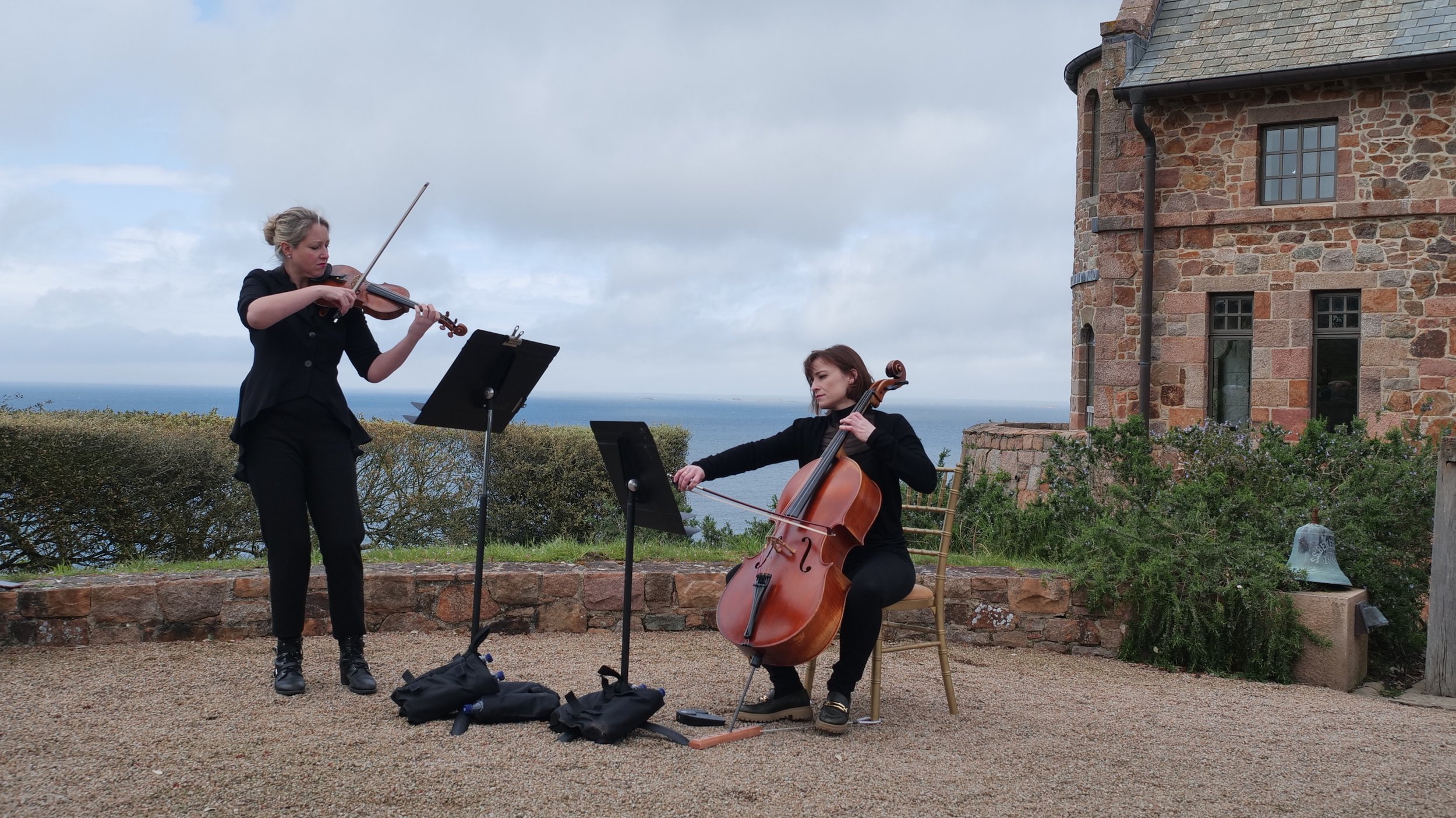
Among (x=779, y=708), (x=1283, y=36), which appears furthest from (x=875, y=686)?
(x=1283, y=36)

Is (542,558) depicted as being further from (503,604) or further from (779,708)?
(779,708)

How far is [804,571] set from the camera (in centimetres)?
364

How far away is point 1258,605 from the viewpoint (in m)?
5.20

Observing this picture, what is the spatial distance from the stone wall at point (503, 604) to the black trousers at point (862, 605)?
1.50 metres

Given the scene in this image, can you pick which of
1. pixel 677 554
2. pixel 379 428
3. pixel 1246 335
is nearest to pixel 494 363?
pixel 677 554

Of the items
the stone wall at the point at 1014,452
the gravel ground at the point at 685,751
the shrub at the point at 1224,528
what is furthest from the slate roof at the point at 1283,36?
the gravel ground at the point at 685,751

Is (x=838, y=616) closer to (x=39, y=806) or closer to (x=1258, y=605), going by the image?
(x=39, y=806)

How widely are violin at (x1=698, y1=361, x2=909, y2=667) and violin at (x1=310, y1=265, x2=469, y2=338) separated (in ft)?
4.57

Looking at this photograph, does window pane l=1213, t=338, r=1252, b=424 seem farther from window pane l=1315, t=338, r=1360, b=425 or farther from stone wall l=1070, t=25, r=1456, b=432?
window pane l=1315, t=338, r=1360, b=425

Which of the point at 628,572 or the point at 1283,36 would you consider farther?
the point at 1283,36

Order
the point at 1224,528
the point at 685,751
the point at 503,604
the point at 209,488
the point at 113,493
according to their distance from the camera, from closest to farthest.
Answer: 1. the point at 685,751
2. the point at 503,604
3. the point at 1224,528
4. the point at 113,493
5. the point at 209,488

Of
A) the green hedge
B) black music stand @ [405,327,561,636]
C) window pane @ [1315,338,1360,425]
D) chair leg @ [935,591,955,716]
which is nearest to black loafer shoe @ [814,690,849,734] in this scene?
chair leg @ [935,591,955,716]

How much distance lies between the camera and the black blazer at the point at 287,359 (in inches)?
157

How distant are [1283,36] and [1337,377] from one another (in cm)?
355
